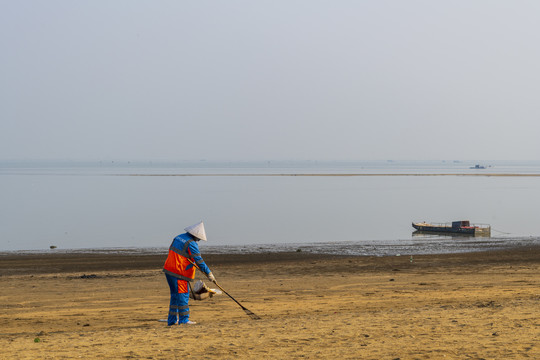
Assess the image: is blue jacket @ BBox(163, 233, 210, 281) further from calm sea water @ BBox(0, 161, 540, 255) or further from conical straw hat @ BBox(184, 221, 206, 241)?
calm sea water @ BBox(0, 161, 540, 255)

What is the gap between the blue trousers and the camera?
39.2ft

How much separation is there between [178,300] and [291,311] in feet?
10.2

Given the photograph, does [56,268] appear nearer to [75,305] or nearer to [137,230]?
[75,305]

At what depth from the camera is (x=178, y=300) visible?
11984mm

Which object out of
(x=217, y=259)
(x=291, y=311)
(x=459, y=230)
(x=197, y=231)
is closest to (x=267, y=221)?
(x=459, y=230)

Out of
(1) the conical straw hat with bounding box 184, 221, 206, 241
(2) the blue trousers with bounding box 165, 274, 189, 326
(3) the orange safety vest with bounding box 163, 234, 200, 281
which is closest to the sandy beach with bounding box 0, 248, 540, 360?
(2) the blue trousers with bounding box 165, 274, 189, 326

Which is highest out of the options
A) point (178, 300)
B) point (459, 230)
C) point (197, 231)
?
point (197, 231)

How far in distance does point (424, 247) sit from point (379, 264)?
10.2 m

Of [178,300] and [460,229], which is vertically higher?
A: [178,300]

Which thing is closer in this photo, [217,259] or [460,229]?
[217,259]

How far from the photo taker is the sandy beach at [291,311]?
954 cm

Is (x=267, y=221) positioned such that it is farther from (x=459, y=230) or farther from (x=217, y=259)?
(x=217, y=259)

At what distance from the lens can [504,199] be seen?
87188 mm

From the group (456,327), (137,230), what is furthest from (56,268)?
(137,230)
